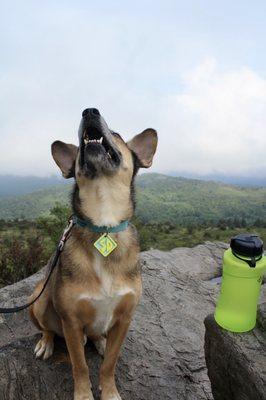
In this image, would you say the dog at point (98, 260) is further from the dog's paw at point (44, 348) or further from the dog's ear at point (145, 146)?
the dog's paw at point (44, 348)

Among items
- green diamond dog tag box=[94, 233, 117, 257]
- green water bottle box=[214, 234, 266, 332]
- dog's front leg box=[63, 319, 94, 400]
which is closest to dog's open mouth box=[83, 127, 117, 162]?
green diamond dog tag box=[94, 233, 117, 257]

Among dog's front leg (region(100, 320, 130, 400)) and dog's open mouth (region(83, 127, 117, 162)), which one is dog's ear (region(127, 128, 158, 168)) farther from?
dog's front leg (region(100, 320, 130, 400))

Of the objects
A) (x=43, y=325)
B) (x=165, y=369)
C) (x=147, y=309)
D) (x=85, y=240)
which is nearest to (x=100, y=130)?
(x=85, y=240)

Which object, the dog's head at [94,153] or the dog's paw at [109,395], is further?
the dog's paw at [109,395]

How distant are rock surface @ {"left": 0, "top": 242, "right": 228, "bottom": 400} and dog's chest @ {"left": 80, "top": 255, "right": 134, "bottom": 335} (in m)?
1.44

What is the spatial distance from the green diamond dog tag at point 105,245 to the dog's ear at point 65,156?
122cm

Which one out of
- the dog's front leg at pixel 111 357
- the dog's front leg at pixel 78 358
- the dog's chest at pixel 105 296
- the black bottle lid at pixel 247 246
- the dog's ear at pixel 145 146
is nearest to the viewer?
the black bottle lid at pixel 247 246

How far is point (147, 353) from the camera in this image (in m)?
7.33

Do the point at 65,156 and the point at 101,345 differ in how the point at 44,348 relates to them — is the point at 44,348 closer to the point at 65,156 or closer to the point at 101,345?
the point at 101,345

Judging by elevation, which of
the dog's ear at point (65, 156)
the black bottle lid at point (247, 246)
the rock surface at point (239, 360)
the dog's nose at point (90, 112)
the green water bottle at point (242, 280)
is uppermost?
the dog's nose at point (90, 112)

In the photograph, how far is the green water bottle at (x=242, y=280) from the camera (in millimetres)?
4203

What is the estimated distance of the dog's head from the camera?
5.29m

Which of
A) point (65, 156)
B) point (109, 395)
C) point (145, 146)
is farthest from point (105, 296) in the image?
point (145, 146)

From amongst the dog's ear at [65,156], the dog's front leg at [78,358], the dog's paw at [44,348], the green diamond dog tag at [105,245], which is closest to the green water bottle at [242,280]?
the green diamond dog tag at [105,245]
